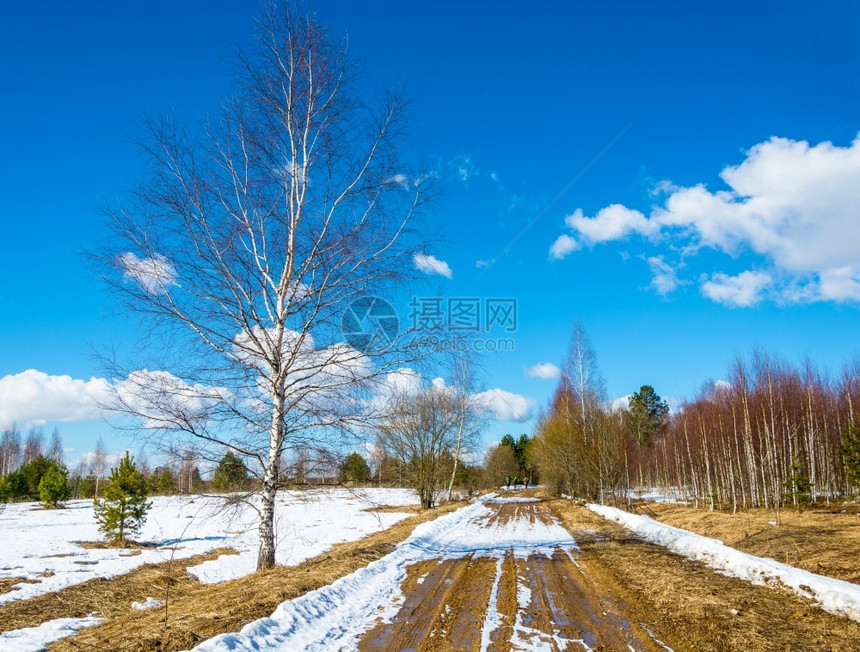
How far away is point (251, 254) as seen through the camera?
8.31 m

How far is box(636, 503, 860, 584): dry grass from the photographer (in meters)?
9.32

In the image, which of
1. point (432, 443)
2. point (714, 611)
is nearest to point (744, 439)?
point (432, 443)

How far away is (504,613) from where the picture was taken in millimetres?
6059

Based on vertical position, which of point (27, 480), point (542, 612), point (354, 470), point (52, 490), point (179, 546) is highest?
point (354, 470)

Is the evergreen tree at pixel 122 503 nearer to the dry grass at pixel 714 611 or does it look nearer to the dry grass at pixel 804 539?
the dry grass at pixel 714 611

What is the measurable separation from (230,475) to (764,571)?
29.1 feet

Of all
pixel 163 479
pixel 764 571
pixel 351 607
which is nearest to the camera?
pixel 351 607

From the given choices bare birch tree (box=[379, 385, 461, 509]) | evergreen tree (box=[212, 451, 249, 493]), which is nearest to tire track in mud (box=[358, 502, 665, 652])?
evergreen tree (box=[212, 451, 249, 493])

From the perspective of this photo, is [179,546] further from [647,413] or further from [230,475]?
[647,413]

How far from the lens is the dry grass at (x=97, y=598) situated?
8.49 m

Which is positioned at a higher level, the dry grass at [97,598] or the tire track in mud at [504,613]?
the tire track in mud at [504,613]

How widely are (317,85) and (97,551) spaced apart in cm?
1875

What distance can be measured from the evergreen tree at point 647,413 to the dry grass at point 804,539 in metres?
42.4

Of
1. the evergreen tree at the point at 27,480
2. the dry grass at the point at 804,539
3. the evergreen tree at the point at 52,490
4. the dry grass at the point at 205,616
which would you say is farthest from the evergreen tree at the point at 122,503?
the evergreen tree at the point at 27,480
